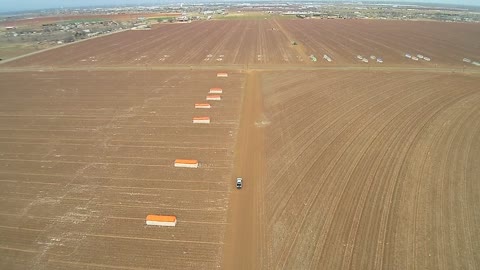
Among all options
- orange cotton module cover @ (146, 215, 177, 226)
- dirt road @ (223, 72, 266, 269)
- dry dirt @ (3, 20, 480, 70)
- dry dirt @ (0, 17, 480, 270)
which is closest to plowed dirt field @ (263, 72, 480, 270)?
dry dirt @ (0, 17, 480, 270)

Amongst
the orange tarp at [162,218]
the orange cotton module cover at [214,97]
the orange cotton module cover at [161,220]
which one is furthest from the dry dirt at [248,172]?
the orange cotton module cover at [214,97]

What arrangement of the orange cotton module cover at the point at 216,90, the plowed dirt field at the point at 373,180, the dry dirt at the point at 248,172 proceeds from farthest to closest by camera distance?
Result: the orange cotton module cover at the point at 216,90 < the dry dirt at the point at 248,172 < the plowed dirt field at the point at 373,180

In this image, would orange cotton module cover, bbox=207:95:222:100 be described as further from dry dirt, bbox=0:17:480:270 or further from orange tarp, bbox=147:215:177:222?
orange tarp, bbox=147:215:177:222

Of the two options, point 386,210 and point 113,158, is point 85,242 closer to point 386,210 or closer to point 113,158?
point 113,158

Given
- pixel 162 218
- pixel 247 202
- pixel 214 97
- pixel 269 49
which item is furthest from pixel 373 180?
pixel 269 49

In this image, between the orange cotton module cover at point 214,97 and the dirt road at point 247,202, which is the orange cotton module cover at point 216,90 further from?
the dirt road at point 247,202

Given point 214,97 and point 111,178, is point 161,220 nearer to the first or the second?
point 111,178
